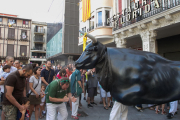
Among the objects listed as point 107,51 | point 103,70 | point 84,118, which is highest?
point 107,51

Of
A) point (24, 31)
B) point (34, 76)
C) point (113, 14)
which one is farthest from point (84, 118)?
point (24, 31)

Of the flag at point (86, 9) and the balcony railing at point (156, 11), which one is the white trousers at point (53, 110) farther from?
the flag at point (86, 9)

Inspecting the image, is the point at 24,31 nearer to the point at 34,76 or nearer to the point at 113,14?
the point at 113,14

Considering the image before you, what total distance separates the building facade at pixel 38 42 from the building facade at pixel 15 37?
1.37 metres

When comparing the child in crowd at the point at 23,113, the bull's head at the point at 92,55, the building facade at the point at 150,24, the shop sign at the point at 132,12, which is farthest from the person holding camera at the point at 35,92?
the shop sign at the point at 132,12

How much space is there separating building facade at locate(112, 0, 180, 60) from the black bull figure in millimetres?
6067

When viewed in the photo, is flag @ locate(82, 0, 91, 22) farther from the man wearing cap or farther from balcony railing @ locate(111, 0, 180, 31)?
the man wearing cap

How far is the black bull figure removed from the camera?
200 cm

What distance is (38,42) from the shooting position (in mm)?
39281

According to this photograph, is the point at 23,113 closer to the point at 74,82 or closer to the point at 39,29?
the point at 74,82

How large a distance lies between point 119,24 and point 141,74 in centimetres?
967

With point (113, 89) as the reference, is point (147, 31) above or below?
above

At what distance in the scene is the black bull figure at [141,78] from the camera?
200 centimetres

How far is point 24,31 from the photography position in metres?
37.3
